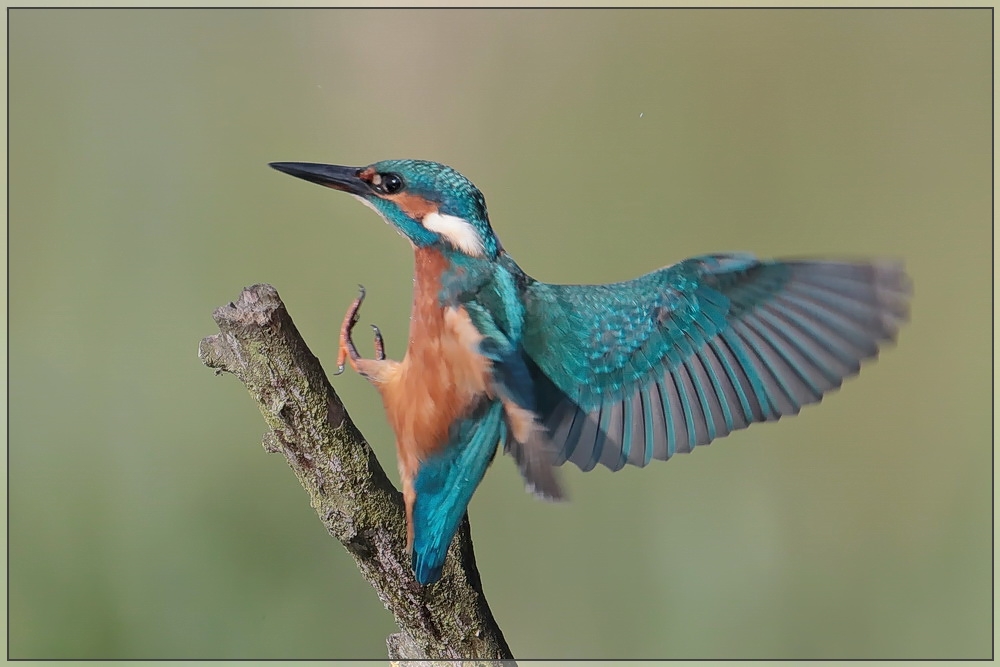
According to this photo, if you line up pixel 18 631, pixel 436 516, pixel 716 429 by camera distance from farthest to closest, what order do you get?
pixel 18 631 < pixel 716 429 < pixel 436 516

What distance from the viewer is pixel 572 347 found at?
3.39 ft

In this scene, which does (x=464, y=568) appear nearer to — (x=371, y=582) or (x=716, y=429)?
(x=371, y=582)

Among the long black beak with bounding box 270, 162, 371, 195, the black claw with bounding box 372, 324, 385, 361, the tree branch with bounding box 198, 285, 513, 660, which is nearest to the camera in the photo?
the tree branch with bounding box 198, 285, 513, 660

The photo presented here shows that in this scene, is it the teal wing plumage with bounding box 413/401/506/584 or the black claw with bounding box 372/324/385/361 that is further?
the black claw with bounding box 372/324/385/361

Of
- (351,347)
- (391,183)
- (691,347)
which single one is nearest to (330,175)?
(391,183)

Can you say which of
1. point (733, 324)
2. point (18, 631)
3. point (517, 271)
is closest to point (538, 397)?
point (517, 271)

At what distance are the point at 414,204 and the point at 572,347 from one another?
240 mm

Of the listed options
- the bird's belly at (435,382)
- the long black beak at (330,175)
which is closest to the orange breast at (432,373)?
the bird's belly at (435,382)

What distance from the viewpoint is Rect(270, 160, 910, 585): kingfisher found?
0.98 m

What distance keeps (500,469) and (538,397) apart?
533 mm

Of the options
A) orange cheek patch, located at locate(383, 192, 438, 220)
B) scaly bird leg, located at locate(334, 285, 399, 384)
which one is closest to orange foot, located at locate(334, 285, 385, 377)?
scaly bird leg, located at locate(334, 285, 399, 384)

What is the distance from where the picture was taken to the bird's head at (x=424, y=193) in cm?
100

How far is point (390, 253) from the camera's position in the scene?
4.93 feet

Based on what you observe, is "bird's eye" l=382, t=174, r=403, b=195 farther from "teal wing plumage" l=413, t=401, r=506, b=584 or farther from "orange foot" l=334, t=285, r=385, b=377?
"teal wing plumage" l=413, t=401, r=506, b=584
